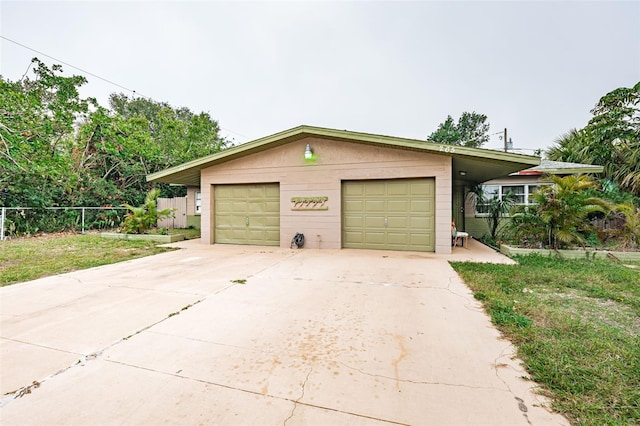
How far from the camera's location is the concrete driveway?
1647 millimetres

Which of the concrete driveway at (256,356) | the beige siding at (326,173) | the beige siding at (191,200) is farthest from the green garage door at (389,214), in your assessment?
the beige siding at (191,200)

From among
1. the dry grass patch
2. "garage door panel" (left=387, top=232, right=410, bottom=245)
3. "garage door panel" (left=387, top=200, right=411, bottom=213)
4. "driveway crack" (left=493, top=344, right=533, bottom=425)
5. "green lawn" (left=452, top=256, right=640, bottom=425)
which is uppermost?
"garage door panel" (left=387, top=200, right=411, bottom=213)

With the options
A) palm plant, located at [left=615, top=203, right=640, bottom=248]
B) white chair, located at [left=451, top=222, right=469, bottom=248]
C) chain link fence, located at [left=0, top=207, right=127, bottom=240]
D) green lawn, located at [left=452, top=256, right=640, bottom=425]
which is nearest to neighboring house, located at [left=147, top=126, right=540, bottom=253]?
white chair, located at [left=451, top=222, right=469, bottom=248]

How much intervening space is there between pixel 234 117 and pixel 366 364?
2664cm

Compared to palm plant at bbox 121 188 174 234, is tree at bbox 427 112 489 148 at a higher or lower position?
higher

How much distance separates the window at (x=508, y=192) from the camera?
10.6 meters

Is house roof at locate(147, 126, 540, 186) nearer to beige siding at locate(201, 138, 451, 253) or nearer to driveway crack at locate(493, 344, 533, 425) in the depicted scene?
beige siding at locate(201, 138, 451, 253)

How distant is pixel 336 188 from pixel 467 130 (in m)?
28.6

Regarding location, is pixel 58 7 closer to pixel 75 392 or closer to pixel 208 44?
pixel 208 44

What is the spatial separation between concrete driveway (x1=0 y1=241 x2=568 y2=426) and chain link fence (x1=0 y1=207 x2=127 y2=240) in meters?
8.79

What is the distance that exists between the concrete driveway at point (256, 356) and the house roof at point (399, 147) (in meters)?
3.52

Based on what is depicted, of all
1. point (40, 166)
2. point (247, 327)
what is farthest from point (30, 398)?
point (40, 166)

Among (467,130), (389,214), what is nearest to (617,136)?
(389,214)

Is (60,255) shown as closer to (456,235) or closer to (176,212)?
(176,212)
